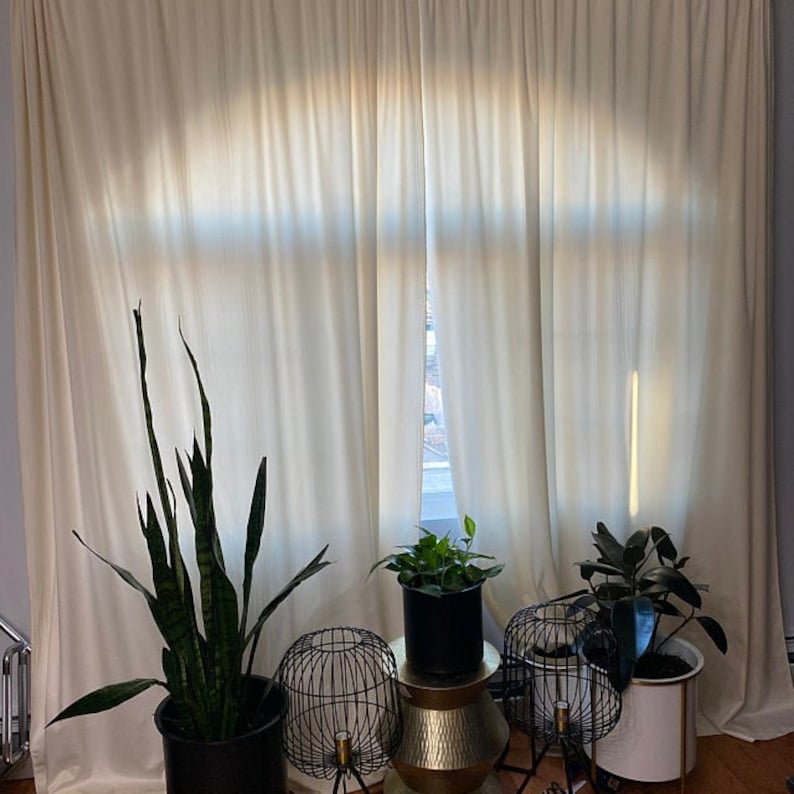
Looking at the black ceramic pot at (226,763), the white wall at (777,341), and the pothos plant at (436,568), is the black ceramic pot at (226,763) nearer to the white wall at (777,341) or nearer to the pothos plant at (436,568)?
the pothos plant at (436,568)

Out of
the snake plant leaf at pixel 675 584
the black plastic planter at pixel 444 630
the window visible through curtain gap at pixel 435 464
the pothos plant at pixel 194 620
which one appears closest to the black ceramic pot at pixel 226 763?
the pothos plant at pixel 194 620

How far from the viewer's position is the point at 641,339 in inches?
106

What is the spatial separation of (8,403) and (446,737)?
1.58 m

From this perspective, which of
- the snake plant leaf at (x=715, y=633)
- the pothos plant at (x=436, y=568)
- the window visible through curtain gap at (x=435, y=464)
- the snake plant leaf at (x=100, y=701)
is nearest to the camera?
the snake plant leaf at (x=100, y=701)

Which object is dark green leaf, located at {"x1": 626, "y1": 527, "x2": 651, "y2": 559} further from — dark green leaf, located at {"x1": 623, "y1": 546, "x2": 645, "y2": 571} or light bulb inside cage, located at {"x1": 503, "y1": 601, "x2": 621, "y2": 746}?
light bulb inside cage, located at {"x1": 503, "y1": 601, "x2": 621, "y2": 746}

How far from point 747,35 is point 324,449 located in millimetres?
1770

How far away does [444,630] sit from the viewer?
7.53 ft

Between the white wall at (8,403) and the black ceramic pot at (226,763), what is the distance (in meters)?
0.74

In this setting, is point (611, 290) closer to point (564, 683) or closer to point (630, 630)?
point (630, 630)

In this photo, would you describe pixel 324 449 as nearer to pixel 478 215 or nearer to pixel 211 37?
pixel 478 215

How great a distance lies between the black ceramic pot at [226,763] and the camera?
2.09m

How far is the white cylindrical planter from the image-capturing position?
2.35m

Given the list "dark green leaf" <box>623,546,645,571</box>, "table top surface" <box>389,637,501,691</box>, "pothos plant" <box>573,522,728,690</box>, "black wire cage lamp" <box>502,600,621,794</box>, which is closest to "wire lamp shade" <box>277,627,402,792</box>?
"table top surface" <box>389,637,501,691</box>

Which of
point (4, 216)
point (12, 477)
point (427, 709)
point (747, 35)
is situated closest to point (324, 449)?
point (427, 709)
